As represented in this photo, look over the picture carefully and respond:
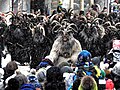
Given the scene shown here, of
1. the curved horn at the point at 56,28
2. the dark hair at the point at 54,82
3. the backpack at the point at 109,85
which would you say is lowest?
the backpack at the point at 109,85

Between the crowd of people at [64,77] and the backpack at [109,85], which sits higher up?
the crowd of people at [64,77]

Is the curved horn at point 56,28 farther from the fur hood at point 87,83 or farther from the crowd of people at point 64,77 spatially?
the fur hood at point 87,83

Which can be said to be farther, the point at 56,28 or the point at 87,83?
the point at 56,28

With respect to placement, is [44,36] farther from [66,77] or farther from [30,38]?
[66,77]

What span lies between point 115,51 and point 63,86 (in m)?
5.13

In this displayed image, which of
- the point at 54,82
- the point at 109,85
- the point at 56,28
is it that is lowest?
the point at 109,85

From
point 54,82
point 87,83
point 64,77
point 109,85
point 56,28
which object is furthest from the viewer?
point 56,28

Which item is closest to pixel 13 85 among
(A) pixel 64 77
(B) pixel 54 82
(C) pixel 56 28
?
(B) pixel 54 82

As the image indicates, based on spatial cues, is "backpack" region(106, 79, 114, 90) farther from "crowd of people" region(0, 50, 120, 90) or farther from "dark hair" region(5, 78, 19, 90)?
"dark hair" region(5, 78, 19, 90)

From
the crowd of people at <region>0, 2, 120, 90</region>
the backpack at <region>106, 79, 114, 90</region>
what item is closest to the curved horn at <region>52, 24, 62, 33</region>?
the crowd of people at <region>0, 2, 120, 90</region>

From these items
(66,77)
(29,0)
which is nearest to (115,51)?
(66,77)

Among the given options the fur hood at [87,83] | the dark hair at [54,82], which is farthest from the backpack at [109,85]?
the fur hood at [87,83]

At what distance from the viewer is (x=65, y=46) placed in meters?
14.7

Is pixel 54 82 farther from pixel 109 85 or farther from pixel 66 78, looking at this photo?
pixel 109 85
